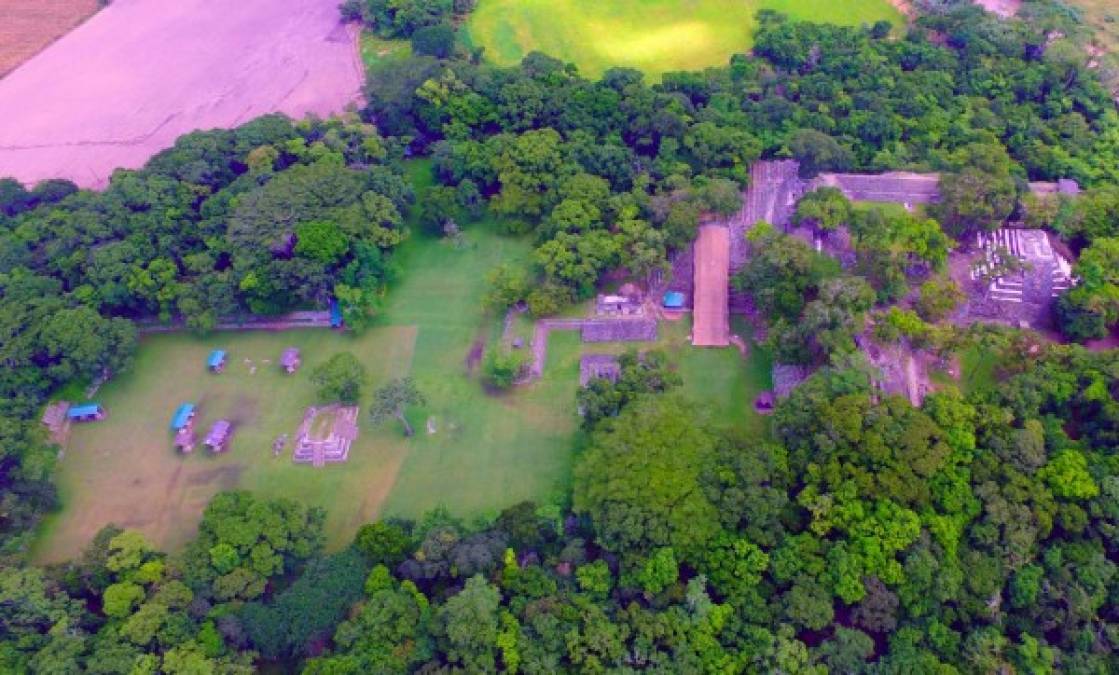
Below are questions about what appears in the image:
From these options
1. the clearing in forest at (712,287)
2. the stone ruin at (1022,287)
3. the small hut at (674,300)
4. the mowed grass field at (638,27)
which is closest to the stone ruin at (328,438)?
the small hut at (674,300)

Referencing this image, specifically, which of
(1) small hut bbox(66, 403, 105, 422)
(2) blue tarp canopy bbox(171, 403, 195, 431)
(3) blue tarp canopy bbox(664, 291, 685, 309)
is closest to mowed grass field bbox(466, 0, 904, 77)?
(3) blue tarp canopy bbox(664, 291, 685, 309)

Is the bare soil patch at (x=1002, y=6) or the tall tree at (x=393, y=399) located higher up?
the bare soil patch at (x=1002, y=6)

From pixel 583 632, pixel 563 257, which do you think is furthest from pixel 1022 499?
pixel 563 257

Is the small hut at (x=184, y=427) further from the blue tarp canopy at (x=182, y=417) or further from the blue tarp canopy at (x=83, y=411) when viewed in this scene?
the blue tarp canopy at (x=83, y=411)

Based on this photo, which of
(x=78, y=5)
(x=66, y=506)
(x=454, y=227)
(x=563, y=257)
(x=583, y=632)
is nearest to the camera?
(x=583, y=632)

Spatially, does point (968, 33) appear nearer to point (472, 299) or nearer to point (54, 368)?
point (472, 299)
